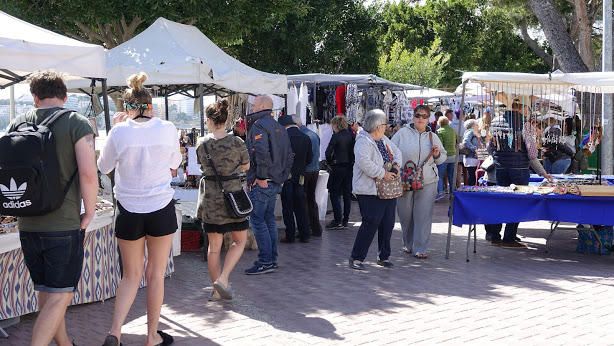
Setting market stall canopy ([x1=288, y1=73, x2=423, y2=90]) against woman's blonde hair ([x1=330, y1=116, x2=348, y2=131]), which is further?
market stall canopy ([x1=288, y1=73, x2=423, y2=90])

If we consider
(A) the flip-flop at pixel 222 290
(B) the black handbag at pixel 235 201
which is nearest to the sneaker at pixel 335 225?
(A) the flip-flop at pixel 222 290

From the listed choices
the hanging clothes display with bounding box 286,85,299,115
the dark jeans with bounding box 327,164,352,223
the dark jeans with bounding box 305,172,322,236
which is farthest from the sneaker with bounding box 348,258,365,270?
the hanging clothes display with bounding box 286,85,299,115

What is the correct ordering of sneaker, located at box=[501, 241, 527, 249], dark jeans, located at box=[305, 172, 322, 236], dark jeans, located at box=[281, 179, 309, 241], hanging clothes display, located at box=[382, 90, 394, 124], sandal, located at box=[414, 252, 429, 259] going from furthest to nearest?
hanging clothes display, located at box=[382, 90, 394, 124], dark jeans, located at box=[305, 172, 322, 236], dark jeans, located at box=[281, 179, 309, 241], sneaker, located at box=[501, 241, 527, 249], sandal, located at box=[414, 252, 429, 259]

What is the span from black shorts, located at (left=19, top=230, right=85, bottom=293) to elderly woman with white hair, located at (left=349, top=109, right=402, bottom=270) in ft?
12.6

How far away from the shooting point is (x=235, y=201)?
21.1 feet

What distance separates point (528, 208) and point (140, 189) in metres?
4.93

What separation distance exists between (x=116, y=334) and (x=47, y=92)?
1.61 m

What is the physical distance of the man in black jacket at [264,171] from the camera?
7.68 m

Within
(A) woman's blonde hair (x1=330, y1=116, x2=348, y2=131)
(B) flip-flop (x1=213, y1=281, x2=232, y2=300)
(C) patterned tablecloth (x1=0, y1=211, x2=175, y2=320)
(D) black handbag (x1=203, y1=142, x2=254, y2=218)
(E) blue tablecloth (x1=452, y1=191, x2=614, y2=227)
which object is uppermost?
(A) woman's blonde hair (x1=330, y1=116, x2=348, y2=131)

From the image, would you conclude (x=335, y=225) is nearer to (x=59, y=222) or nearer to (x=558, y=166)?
(x=558, y=166)

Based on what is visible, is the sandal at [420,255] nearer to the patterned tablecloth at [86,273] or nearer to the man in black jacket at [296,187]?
the man in black jacket at [296,187]

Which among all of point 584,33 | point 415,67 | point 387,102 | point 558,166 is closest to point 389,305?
point 558,166

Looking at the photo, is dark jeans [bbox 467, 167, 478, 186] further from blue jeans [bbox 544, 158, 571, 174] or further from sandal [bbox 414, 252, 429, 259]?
sandal [bbox 414, 252, 429, 259]

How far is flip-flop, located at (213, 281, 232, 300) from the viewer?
656cm
